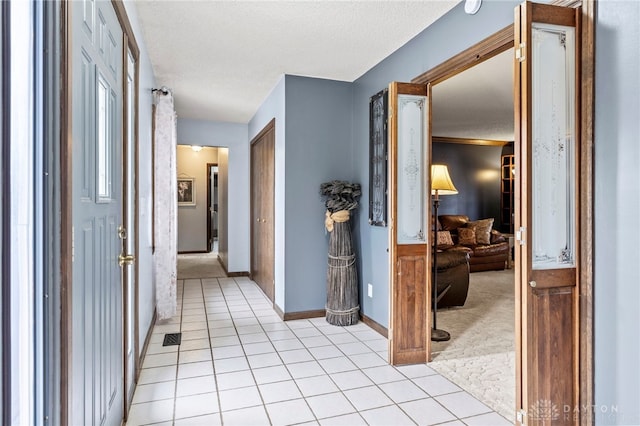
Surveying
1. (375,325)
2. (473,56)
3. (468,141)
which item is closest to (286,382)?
(375,325)

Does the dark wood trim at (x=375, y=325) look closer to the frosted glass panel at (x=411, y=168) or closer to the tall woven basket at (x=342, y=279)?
the tall woven basket at (x=342, y=279)

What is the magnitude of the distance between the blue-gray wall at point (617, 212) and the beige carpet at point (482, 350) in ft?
2.31

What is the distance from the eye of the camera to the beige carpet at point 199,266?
21.0 feet

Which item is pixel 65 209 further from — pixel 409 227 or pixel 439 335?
pixel 439 335

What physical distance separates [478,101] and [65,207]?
4.98 metres

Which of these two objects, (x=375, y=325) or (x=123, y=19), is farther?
(x=375, y=325)

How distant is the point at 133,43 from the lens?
2414mm

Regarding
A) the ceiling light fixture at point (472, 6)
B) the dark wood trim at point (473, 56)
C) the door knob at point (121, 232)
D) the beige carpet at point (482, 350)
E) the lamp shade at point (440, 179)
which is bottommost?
the beige carpet at point (482, 350)

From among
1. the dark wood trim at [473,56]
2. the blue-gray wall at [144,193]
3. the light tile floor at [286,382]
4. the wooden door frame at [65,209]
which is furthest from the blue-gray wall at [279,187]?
the wooden door frame at [65,209]

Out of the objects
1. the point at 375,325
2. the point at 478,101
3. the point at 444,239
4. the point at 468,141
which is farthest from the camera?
the point at 468,141

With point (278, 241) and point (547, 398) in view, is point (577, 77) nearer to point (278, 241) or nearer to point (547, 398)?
point (547, 398)

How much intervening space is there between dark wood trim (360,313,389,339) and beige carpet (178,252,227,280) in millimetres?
3215

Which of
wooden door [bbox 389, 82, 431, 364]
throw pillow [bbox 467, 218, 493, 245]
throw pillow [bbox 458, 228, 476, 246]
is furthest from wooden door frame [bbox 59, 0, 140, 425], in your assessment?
throw pillow [bbox 467, 218, 493, 245]

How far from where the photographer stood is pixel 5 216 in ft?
2.77
